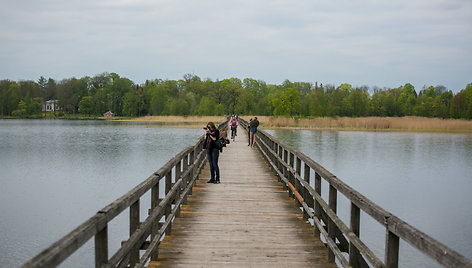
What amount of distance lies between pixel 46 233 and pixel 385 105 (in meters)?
102

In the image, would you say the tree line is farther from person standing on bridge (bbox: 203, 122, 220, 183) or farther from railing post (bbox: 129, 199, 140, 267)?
railing post (bbox: 129, 199, 140, 267)

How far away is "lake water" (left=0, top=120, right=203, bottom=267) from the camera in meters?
10.9

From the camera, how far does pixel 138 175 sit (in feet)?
65.3

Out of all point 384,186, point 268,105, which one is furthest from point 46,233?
point 268,105

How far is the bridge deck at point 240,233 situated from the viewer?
16.5 ft

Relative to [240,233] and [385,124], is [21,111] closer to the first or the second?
[385,124]

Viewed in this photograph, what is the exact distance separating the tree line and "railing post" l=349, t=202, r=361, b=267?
228 feet

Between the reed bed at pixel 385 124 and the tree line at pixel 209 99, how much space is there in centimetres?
2020

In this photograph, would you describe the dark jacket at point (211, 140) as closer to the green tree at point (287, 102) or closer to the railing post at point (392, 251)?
the railing post at point (392, 251)

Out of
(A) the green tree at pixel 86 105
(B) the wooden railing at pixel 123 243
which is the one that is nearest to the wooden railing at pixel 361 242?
(B) the wooden railing at pixel 123 243

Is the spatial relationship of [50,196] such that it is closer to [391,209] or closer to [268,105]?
[391,209]

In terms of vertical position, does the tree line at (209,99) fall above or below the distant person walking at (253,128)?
above

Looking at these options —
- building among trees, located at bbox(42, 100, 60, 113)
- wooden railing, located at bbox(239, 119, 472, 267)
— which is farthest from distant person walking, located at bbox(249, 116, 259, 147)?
building among trees, located at bbox(42, 100, 60, 113)

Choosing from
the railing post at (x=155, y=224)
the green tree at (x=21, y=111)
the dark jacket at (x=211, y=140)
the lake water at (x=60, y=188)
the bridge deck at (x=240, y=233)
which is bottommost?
the lake water at (x=60, y=188)
